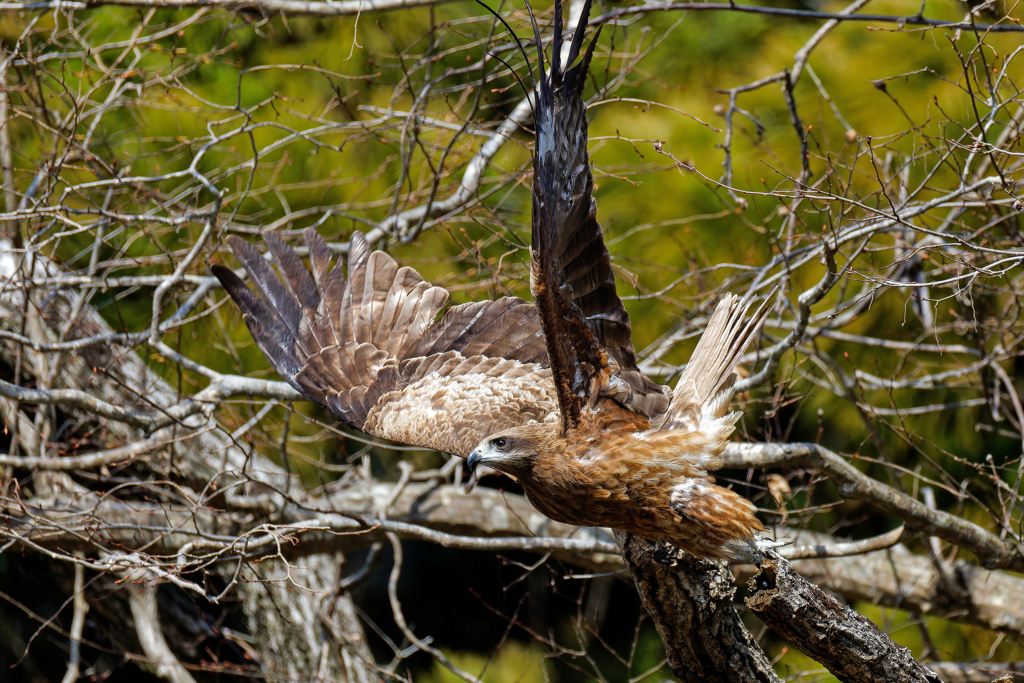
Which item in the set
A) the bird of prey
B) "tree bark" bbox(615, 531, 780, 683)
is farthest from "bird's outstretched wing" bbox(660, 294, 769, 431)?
"tree bark" bbox(615, 531, 780, 683)

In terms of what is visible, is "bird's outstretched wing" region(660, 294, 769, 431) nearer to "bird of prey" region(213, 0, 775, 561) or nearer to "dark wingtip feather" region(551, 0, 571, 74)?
"bird of prey" region(213, 0, 775, 561)

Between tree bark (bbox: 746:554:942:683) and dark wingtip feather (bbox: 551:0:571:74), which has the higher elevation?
dark wingtip feather (bbox: 551:0:571:74)

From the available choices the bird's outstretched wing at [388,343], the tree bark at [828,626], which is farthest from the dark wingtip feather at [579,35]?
the tree bark at [828,626]

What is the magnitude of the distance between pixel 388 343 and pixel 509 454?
1214 millimetres

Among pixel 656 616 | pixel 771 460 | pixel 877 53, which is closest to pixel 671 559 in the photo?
pixel 656 616

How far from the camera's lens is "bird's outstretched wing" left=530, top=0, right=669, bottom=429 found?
89.0 inches

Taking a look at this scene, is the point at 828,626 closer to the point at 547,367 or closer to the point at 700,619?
the point at 700,619

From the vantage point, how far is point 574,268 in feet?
8.51

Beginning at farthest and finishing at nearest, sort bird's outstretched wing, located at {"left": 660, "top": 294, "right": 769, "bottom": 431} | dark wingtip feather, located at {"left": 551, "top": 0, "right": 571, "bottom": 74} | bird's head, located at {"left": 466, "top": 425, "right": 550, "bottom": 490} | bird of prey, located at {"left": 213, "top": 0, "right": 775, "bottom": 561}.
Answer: bird's outstretched wing, located at {"left": 660, "top": 294, "right": 769, "bottom": 431} → bird's head, located at {"left": 466, "top": 425, "right": 550, "bottom": 490} → bird of prey, located at {"left": 213, "top": 0, "right": 775, "bottom": 561} → dark wingtip feather, located at {"left": 551, "top": 0, "right": 571, "bottom": 74}

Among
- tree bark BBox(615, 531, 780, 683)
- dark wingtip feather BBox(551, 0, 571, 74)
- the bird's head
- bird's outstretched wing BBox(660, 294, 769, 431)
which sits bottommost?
tree bark BBox(615, 531, 780, 683)

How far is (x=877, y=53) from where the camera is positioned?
4359 mm

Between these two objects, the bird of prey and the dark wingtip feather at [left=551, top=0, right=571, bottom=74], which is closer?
the dark wingtip feather at [left=551, top=0, right=571, bottom=74]

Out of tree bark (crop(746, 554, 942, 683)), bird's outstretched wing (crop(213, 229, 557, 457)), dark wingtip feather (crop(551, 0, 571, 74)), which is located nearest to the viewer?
dark wingtip feather (crop(551, 0, 571, 74))

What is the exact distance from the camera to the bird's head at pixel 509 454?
2572mm
